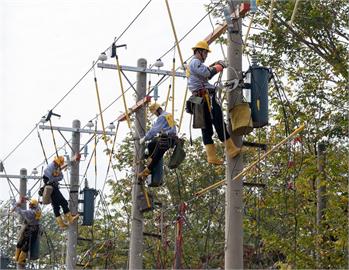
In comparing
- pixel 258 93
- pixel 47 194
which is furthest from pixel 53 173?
pixel 258 93

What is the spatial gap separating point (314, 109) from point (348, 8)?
2349 millimetres

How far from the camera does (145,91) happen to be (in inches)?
594

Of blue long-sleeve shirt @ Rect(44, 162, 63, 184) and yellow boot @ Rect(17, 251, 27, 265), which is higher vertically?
blue long-sleeve shirt @ Rect(44, 162, 63, 184)

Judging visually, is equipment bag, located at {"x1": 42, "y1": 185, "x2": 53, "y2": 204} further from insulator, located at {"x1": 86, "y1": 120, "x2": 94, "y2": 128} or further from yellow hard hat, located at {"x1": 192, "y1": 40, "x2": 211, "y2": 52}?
yellow hard hat, located at {"x1": 192, "y1": 40, "x2": 211, "y2": 52}

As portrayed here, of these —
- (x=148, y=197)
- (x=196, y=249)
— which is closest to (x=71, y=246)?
(x=148, y=197)

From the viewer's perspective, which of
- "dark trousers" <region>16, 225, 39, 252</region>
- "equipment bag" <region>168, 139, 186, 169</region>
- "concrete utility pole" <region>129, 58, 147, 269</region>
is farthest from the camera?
"dark trousers" <region>16, 225, 39, 252</region>

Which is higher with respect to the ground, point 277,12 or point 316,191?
point 277,12

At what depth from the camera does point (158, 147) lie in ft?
44.7

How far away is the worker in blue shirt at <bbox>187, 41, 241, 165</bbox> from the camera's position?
1012 centimetres

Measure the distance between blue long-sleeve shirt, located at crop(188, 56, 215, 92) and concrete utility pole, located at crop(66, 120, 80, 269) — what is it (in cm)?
901

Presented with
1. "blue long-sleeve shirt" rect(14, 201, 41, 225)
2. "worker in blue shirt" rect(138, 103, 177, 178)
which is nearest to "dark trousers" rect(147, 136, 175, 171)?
"worker in blue shirt" rect(138, 103, 177, 178)

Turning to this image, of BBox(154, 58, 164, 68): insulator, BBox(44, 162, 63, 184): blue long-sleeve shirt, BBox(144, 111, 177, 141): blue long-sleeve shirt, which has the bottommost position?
BBox(144, 111, 177, 141): blue long-sleeve shirt

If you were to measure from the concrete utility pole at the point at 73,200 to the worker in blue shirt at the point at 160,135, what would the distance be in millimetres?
5407

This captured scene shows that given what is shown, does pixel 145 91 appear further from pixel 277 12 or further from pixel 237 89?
pixel 237 89
